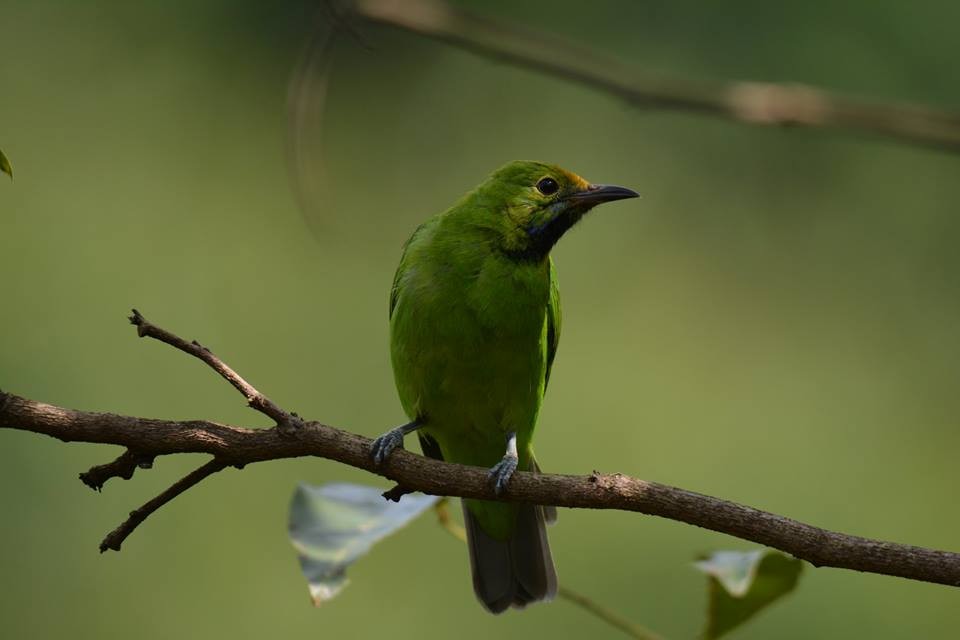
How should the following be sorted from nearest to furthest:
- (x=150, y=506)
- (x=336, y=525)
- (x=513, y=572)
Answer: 1. (x=150, y=506)
2. (x=336, y=525)
3. (x=513, y=572)

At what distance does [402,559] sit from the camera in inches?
291

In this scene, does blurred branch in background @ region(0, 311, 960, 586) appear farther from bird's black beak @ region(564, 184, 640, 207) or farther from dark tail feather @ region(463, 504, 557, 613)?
bird's black beak @ region(564, 184, 640, 207)

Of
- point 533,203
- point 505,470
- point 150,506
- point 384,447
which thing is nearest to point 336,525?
point 505,470

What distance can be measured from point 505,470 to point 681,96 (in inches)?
54.0

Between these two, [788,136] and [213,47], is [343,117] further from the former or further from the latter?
[788,136]

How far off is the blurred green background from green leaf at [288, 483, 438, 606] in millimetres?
2806

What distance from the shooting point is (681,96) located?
373 centimetres

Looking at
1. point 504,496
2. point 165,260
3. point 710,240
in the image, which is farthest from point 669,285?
point 504,496

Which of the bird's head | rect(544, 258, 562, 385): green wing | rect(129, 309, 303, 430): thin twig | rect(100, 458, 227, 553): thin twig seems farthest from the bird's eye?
rect(100, 458, 227, 553): thin twig

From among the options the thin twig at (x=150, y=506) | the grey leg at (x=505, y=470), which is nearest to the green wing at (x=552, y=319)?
the grey leg at (x=505, y=470)

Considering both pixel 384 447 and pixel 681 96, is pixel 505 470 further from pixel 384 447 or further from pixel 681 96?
pixel 681 96

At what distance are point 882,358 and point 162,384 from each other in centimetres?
541

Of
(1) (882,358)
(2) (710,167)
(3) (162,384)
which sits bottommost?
(3) (162,384)

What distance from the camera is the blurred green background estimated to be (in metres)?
7.28
